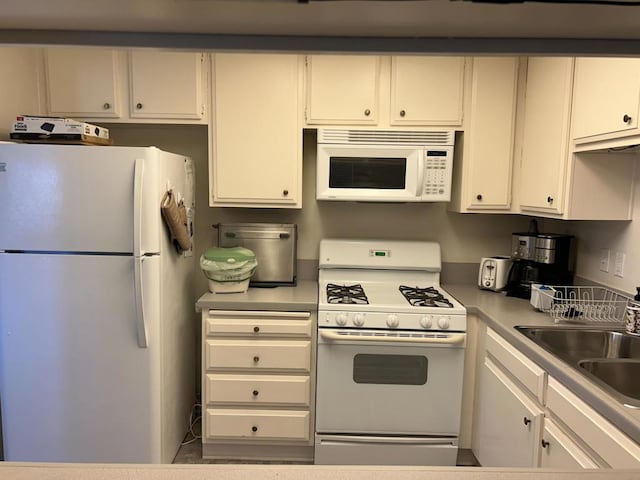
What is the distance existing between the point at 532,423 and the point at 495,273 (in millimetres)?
1071

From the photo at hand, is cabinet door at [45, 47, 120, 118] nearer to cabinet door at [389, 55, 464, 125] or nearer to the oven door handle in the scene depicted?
cabinet door at [389, 55, 464, 125]

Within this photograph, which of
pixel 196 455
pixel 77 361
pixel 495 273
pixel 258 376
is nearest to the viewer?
pixel 77 361

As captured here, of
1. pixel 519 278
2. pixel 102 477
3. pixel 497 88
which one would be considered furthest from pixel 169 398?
pixel 497 88

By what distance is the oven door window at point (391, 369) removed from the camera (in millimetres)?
2279

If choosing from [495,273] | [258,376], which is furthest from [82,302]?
[495,273]

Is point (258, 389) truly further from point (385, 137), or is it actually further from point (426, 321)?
point (385, 137)

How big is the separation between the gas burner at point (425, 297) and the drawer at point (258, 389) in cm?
72

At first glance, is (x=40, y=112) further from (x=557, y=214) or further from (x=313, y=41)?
(x=557, y=214)

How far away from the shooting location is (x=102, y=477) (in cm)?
71

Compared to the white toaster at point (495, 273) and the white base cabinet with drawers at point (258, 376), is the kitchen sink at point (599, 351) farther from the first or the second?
the white base cabinet with drawers at point (258, 376)

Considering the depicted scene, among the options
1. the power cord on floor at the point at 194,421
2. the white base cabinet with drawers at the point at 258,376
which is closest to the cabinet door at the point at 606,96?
the white base cabinet with drawers at the point at 258,376

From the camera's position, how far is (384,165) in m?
2.50

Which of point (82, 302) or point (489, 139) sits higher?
point (489, 139)

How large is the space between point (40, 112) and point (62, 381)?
4.93 ft
